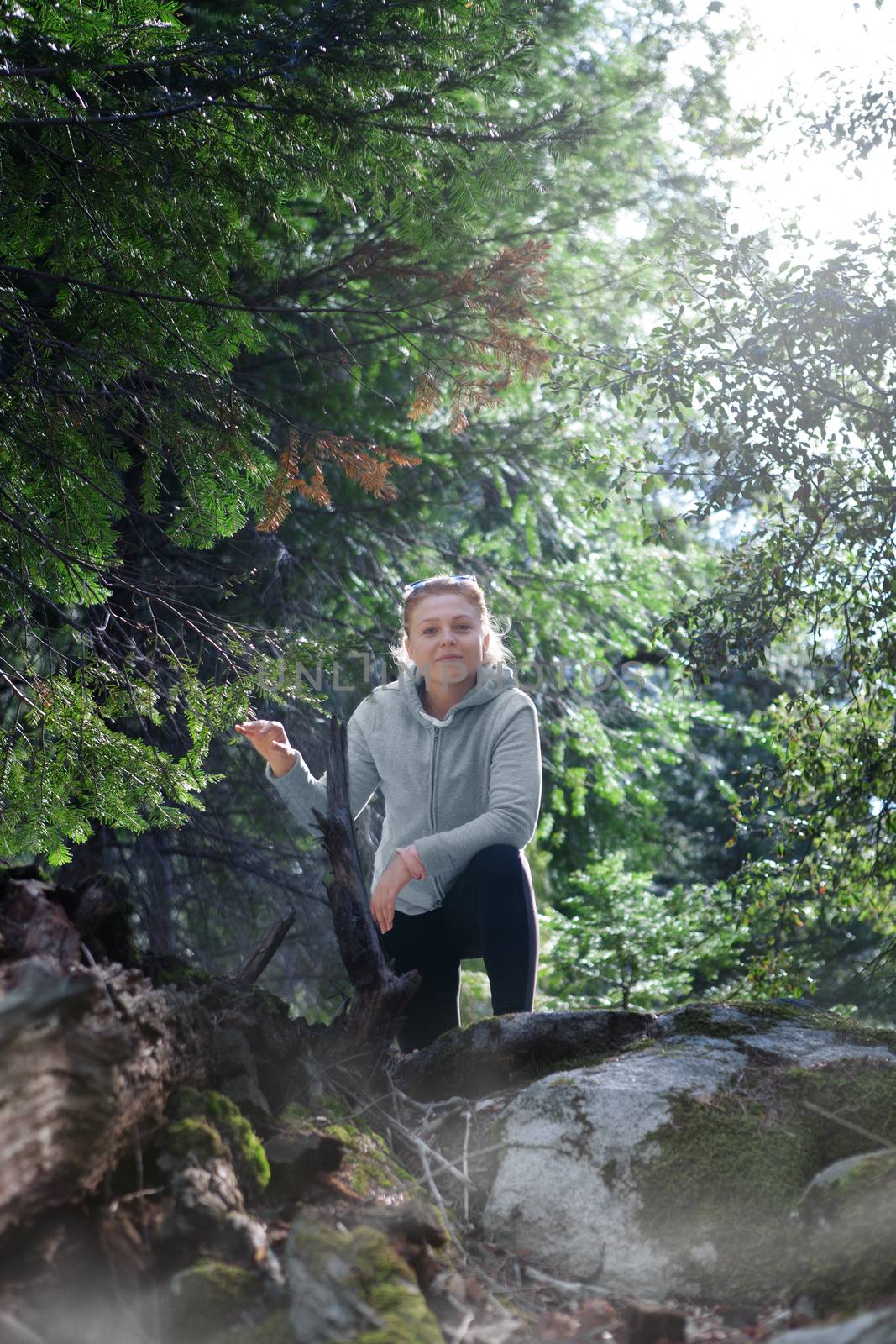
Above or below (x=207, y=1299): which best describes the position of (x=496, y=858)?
above

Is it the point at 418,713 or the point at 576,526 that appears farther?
the point at 576,526

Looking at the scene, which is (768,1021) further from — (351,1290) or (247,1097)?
(351,1290)

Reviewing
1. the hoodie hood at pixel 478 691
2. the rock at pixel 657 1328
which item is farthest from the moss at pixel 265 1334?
the hoodie hood at pixel 478 691

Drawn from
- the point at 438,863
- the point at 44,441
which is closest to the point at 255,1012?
the point at 438,863

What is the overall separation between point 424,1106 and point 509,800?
1.04 metres

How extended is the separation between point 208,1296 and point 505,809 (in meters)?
1.96

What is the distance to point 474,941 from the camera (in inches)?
154

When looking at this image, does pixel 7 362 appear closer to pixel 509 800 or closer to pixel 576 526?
pixel 509 800

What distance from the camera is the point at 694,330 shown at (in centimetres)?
436

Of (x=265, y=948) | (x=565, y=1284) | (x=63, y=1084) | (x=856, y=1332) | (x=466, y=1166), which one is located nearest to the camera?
(x=856, y=1332)

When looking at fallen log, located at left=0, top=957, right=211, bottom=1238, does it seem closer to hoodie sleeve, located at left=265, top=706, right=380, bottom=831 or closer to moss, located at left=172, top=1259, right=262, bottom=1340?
A: moss, located at left=172, top=1259, right=262, bottom=1340

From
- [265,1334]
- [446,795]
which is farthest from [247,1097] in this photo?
[446,795]

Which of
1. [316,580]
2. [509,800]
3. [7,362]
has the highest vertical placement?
[7,362]

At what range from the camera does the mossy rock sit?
7.10ft
